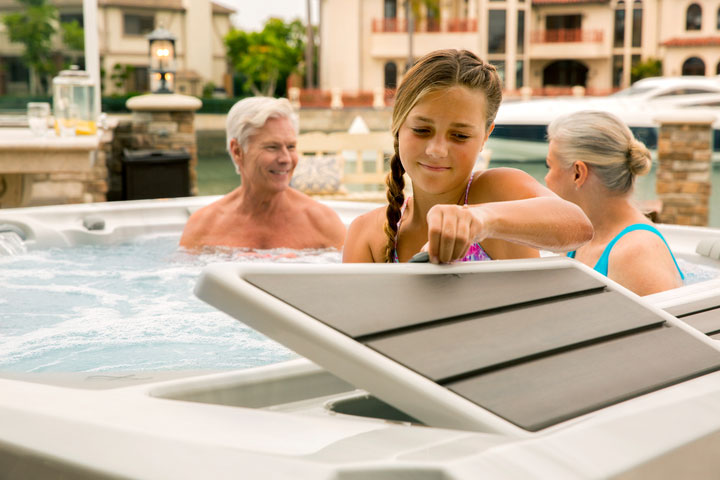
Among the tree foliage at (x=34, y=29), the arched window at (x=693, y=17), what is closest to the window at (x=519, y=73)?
the arched window at (x=693, y=17)

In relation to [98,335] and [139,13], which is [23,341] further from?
[139,13]

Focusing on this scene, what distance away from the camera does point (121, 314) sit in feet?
8.71

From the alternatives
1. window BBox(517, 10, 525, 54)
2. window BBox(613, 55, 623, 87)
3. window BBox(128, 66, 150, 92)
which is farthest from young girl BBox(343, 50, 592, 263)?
window BBox(613, 55, 623, 87)

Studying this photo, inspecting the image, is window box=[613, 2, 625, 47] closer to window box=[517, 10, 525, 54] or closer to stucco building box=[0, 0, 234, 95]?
window box=[517, 10, 525, 54]

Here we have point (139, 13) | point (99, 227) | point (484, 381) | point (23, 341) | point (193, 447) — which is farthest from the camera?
point (139, 13)

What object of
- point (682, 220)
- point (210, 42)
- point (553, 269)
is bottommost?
point (682, 220)

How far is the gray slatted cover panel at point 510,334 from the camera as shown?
3.45 ft

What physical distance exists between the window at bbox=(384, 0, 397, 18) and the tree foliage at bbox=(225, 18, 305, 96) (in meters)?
6.05

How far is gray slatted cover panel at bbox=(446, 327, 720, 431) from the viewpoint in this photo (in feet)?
3.35

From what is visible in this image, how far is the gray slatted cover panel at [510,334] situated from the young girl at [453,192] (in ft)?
0.48

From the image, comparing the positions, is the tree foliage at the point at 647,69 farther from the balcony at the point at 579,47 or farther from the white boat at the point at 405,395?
the white boat at the point at 405,395

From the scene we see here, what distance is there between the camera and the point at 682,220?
5.99 m

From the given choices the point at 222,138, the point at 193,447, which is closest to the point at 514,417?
the point at 193,447

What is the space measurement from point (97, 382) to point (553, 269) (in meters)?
0.82
